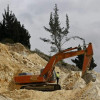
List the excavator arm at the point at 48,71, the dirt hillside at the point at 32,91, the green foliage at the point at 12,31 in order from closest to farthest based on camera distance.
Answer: the dirt hillside at the point at 32,91
the excavator arm at the point at 48,71
the green foliage at the point at 12,31

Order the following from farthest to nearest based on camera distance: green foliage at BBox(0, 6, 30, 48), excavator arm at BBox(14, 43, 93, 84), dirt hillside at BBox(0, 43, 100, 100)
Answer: green foliage at BBox(0, 6, 30, 48), excavator arm at BBox(14, 43, 93, 84), dirt hillside at BBox(0, 43, 100, 100)

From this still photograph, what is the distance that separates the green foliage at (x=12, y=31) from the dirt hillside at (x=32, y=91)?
17.9ft

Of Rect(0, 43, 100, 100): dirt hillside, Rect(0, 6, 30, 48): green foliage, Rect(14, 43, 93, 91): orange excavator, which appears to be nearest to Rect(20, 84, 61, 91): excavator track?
Rect(14, 43, 93, 91): orange excavator

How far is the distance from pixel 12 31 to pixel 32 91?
28.1m

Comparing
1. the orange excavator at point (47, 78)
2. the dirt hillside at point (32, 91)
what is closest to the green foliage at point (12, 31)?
the dirt hillside at point (32, 91)

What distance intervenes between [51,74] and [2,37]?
24.3 m

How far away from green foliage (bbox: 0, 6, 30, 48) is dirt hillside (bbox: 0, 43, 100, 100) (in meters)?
5.45

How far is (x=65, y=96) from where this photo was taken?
62.8 feet

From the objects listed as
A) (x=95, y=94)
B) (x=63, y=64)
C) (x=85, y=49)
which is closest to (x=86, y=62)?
(x=85, y=49)

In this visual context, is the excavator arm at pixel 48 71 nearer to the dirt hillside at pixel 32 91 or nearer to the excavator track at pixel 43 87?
the excavator track at pixel 43 87

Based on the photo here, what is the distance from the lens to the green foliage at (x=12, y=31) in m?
46.5

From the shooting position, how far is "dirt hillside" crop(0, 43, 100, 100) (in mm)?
18609

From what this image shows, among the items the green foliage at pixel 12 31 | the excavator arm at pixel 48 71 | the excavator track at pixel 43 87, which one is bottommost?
the excavator track at pixel 43 87

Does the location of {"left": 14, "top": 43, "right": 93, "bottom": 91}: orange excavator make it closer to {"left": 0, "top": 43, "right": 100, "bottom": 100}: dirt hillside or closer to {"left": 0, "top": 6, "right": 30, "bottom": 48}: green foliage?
{"left": 0, "top": 43, "right": 100, "bottom": 100}: dirt hillside
